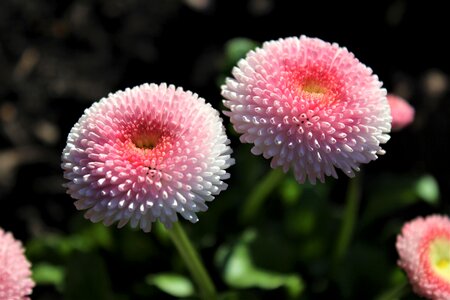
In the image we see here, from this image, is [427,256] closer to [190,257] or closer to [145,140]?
[190,257]

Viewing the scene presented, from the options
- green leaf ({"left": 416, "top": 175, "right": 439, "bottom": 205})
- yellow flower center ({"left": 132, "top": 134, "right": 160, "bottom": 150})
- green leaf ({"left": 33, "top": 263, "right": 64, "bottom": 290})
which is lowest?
green leaf ({"left": 416, "top": 175, "right": 439, "bottom": 205})

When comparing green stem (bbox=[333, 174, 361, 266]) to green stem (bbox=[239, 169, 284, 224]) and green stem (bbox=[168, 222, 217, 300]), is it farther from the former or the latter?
green stem (bbox=[168, 222, 217, 300])

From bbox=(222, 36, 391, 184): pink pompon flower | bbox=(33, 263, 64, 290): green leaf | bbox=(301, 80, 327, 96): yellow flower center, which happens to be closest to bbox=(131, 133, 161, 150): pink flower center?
bbox=(222, 36, 391, 184): pink pompon flower

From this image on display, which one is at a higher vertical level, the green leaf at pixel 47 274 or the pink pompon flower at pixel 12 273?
the green leaf at pixel 47 274

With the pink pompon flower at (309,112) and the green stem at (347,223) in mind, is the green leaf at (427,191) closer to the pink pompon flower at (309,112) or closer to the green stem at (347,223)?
the green stem at (347,223)

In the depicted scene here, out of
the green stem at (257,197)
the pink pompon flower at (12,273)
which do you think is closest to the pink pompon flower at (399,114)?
the green stem at (257,197)

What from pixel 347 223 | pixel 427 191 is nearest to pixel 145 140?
pixel 347 223
